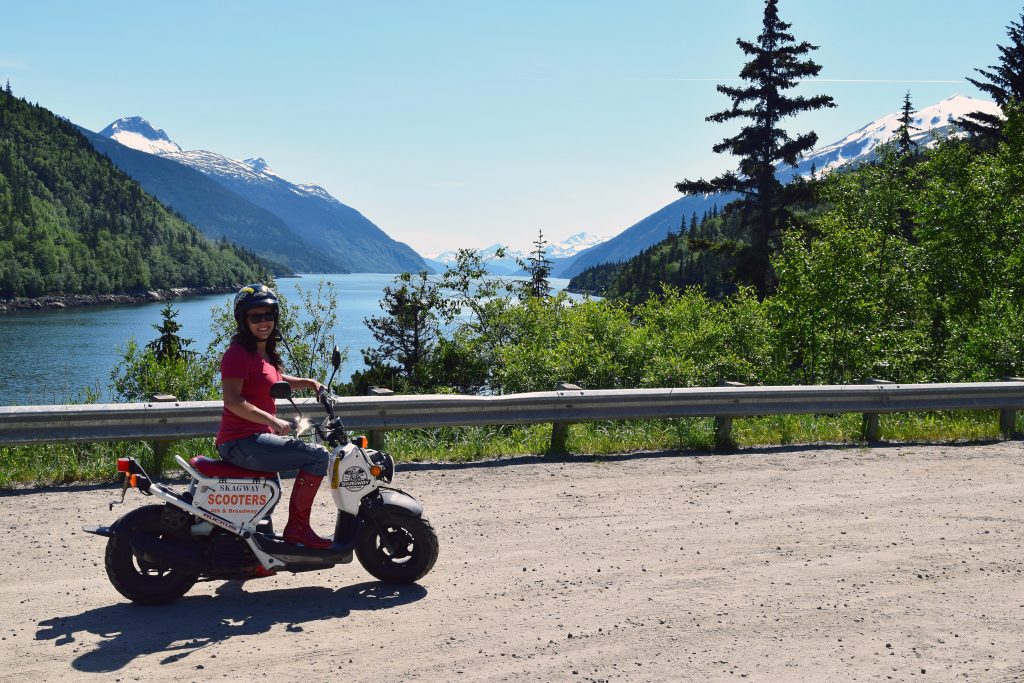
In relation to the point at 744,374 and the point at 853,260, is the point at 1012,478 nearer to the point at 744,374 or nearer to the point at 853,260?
the point at 744,374

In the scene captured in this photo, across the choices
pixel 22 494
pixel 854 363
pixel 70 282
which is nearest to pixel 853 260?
pixel 854 363

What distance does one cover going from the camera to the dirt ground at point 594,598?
14.5ft

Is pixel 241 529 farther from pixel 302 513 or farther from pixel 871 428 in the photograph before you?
pixel 871 428

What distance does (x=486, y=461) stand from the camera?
9250 mm

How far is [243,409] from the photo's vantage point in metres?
5.07

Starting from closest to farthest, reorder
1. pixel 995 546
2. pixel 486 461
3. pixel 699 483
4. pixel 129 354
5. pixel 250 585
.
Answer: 1. pixel 250 585
2. pixel 995 546
3. pixel 699 483
4. pixel 486 461
5. pixel 129 354

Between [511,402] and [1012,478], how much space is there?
499 centimetres

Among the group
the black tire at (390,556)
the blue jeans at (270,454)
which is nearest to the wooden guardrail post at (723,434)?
the black tire at (390,556)

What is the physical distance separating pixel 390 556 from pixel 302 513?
63 centimetres

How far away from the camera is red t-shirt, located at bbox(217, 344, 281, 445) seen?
5.12 meters

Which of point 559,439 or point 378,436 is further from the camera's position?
point 559,439

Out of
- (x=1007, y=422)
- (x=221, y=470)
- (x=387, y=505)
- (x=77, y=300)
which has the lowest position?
(x=387, y=505)

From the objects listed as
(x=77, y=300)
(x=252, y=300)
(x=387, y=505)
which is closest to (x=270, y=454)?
(x=387, y=505)

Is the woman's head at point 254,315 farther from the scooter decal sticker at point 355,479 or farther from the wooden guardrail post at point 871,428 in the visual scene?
the wooden guardrail post at point 871,428
